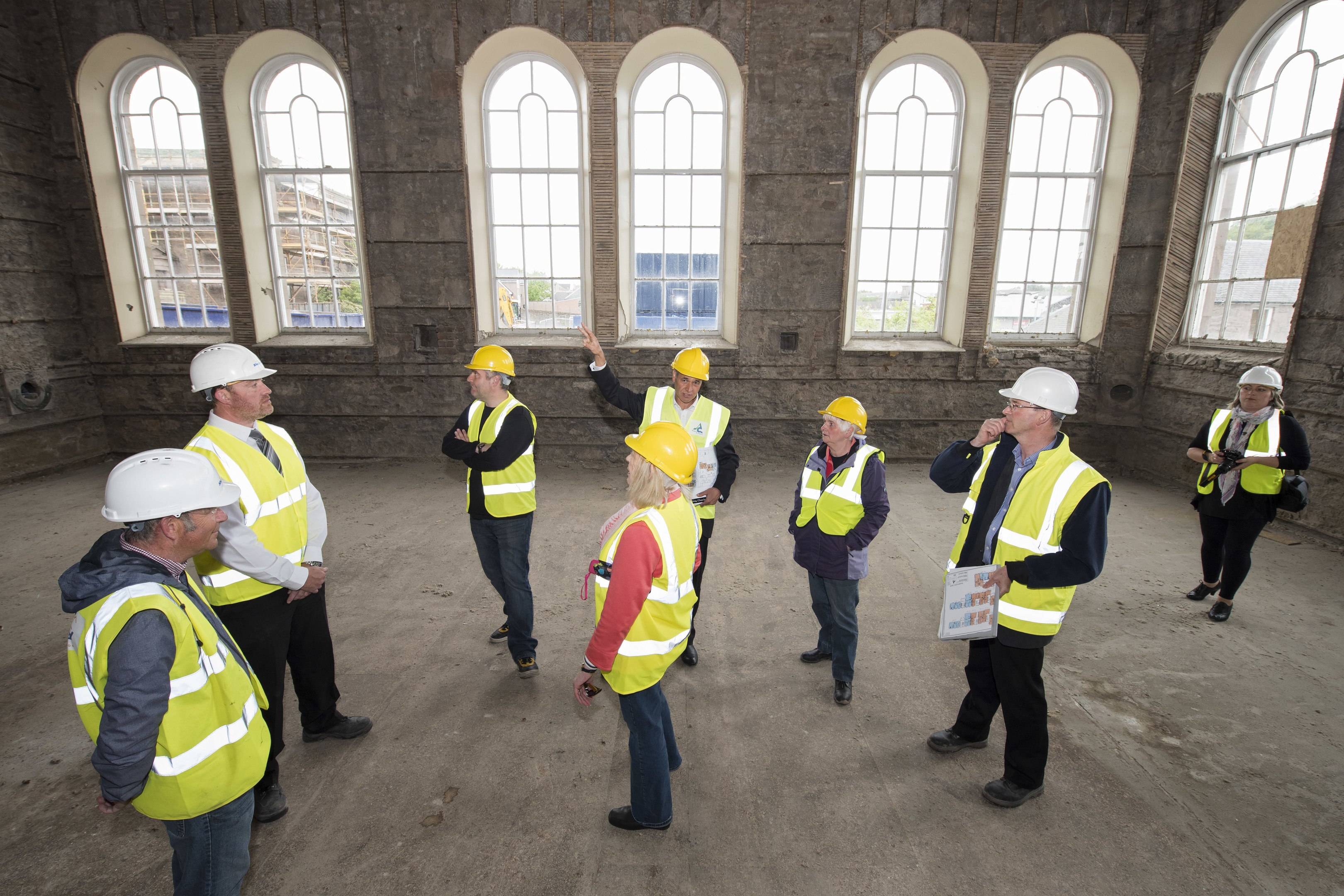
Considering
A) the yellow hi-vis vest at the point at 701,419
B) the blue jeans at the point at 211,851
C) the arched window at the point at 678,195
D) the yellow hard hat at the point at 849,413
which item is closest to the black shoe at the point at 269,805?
the blue jeans at the point at 211,851

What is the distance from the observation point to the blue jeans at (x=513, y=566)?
3605 mm

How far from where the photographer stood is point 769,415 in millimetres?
8188

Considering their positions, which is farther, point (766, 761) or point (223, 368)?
point (766, 761)

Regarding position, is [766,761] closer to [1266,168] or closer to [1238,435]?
[1238,435]

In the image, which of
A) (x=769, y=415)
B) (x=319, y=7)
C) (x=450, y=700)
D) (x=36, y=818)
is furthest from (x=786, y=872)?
(x=319, y=7)

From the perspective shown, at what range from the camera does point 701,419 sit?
3.89m

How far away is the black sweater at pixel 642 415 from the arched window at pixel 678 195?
445 cm

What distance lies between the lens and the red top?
213 cm

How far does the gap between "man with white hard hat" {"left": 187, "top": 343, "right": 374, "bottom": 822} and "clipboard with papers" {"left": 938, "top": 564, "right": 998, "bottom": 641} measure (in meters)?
2.73

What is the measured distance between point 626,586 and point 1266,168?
9.15 metres

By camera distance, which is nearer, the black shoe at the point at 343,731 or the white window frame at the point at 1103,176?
the black shoe at the point at 343,731

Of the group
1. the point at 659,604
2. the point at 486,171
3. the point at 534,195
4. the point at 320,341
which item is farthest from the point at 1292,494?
the point at 320,341

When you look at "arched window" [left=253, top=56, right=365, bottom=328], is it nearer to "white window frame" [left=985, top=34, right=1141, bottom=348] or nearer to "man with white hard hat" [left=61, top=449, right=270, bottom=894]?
"man with white hard hat" [left=61, top=449, right=270, bottom=894]

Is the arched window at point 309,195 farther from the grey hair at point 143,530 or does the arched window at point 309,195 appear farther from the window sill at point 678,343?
the grey hair at point 143,530
